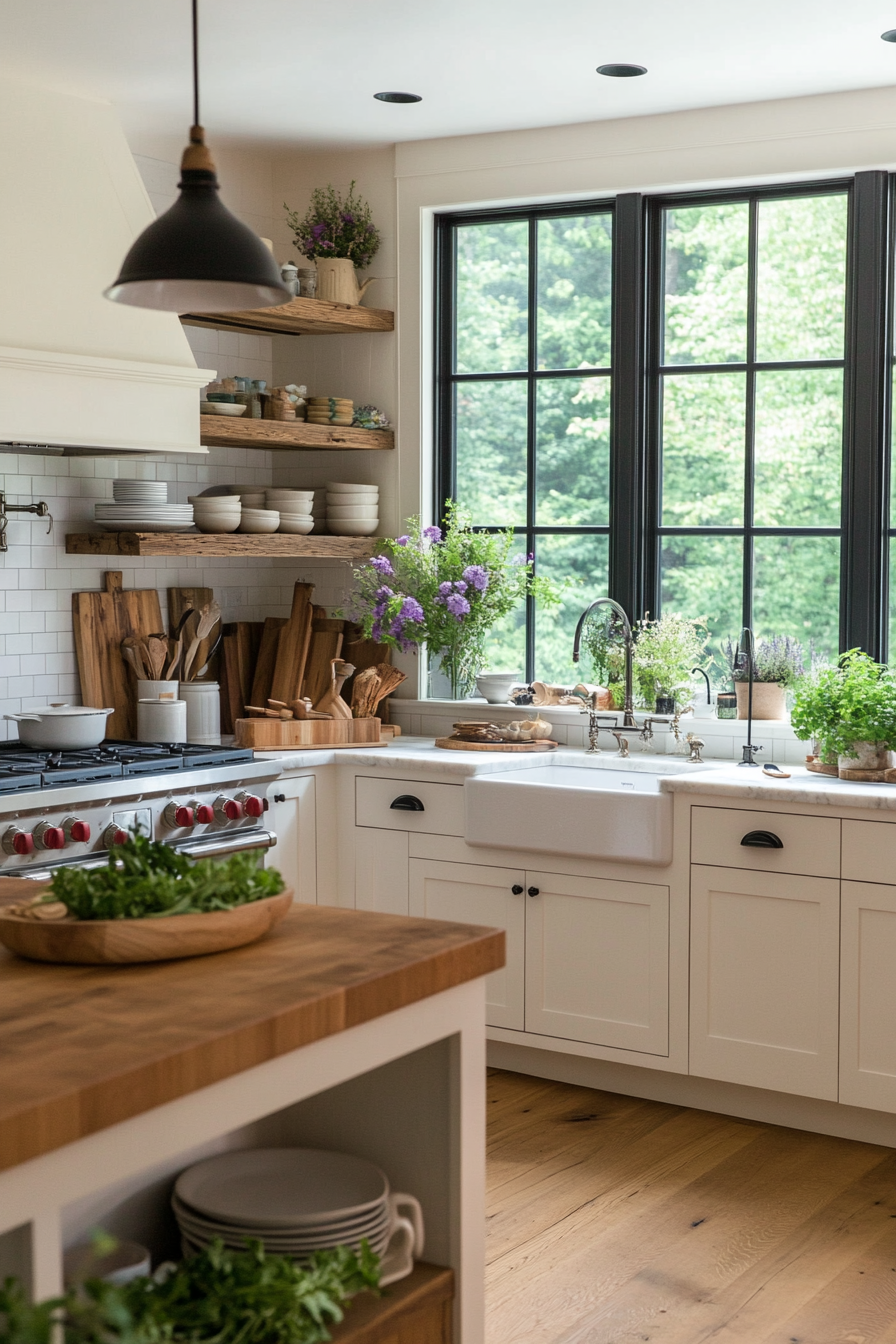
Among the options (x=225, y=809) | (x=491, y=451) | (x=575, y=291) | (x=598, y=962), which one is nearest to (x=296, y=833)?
(x=225, y=809)

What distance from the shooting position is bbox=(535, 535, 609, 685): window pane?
523 cm

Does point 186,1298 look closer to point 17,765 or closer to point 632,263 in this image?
point 17,765

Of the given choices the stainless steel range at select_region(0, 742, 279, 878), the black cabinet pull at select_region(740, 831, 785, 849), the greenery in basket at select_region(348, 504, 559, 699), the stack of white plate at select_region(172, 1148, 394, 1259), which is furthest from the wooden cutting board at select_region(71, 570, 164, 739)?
the stack of white plate at select_region(172, 1148, 394, 1259)

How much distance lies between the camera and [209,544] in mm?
4824

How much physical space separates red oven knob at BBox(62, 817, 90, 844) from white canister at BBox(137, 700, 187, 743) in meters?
0.89

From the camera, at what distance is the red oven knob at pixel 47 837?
382 centimetres

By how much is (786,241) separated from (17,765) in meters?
2.97

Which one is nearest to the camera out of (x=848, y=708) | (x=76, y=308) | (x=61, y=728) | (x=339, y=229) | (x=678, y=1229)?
(x=678, y=1229)

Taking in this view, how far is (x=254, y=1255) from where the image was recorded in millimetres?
1605

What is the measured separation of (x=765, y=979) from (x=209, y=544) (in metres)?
2.24

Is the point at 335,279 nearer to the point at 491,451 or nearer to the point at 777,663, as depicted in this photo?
the point at 491,451

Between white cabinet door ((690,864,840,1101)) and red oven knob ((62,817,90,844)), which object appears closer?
red oven knob ((62,817,90,844))

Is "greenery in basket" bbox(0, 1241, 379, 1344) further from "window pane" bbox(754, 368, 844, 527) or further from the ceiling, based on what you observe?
"window pane" bbox(754, 368, 844, 527)

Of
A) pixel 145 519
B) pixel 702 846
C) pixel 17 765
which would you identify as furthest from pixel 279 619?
pixel 702 846
